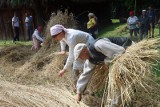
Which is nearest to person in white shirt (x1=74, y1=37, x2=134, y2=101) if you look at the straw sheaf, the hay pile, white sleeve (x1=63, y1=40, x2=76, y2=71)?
the straw sheaf

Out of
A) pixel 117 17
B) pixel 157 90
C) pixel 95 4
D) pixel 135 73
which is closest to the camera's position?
pixel 135 73

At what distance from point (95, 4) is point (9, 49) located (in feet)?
37.8

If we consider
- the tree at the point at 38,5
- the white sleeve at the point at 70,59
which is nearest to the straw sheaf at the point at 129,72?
the white sleeve at the point at 70,59

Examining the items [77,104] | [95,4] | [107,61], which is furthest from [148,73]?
[95,4]

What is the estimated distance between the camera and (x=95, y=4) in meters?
22.7

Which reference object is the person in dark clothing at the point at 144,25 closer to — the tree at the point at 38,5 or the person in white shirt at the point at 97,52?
the tree at the point at 38,5

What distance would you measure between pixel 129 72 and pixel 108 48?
418 mm

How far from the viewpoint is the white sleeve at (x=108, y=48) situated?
16.5 ft

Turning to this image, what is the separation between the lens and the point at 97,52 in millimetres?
5223

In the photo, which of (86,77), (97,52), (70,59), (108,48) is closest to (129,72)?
(108,48)

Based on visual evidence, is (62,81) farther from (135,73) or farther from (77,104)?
(135,73)

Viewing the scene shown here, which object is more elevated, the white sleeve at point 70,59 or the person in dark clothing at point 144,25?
the white sleeve at point 70,59

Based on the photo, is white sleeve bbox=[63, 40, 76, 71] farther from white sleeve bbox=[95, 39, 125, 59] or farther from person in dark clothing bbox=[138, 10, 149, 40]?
person in dark clothing bbox=[138, 10, 149, 40]

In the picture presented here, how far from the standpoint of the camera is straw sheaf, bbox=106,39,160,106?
494 cm
